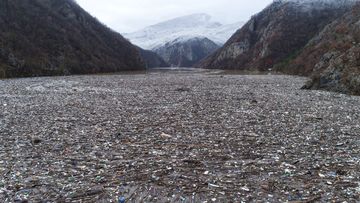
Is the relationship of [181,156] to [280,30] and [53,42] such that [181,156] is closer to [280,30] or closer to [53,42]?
[53,42]

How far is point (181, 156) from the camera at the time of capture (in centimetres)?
1160

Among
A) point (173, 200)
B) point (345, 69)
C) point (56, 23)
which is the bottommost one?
point (173, 200)

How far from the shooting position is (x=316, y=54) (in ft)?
251

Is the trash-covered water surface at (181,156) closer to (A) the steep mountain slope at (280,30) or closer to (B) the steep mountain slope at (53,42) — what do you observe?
(B) the steep mountain slope at (53,42)

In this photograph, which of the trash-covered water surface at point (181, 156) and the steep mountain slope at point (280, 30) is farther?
the steep mountain slope at point (280, 30)

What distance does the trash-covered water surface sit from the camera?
8539mm

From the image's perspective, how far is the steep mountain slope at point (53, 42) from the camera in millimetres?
75181

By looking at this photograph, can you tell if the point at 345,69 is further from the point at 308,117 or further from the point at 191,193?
the point at 191,193

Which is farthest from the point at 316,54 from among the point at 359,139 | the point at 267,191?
the point at 267,191

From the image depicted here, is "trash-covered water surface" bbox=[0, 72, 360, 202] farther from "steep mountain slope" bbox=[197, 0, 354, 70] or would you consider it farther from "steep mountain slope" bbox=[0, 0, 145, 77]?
"steep mountain slope" bbox=[197, 0, 354, 70]

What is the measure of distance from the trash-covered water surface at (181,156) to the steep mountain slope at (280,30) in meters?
96.9

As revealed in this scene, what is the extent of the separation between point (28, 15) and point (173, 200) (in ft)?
335

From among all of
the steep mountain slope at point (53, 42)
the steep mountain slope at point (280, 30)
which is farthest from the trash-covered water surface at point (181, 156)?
the steep mountain slope at point (280, 30)

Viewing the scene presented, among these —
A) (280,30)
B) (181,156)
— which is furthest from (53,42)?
(181,156)
